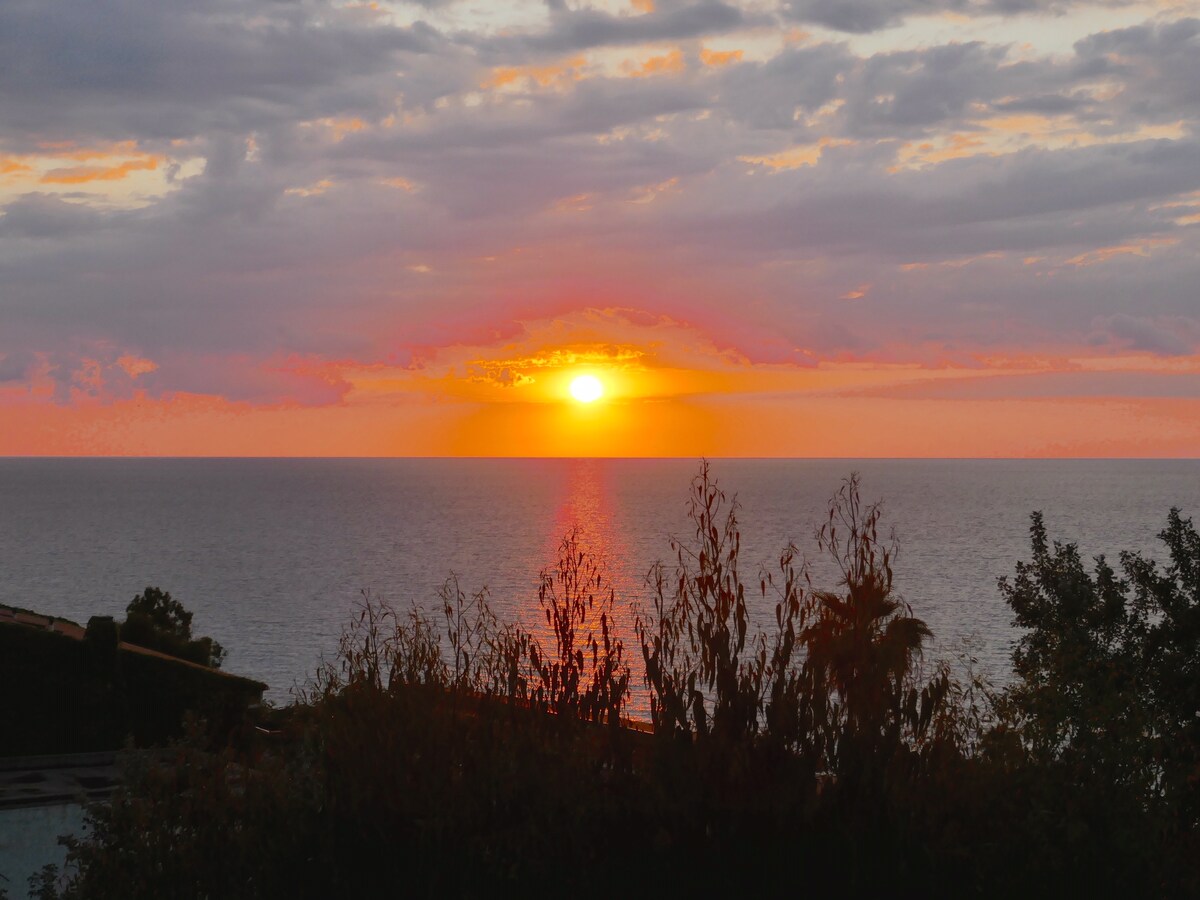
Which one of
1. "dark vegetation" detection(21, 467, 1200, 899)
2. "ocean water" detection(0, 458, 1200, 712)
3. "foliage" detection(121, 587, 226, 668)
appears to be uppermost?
"ocean water" detection(0, 458, 1200, 712)

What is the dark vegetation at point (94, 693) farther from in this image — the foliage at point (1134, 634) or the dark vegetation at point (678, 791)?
the foliage at point (1134, 634)

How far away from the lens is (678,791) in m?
9.56

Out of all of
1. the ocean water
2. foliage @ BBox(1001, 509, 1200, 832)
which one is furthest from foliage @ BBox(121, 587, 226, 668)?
foliage @ BBox(1001, 509, 1200, 832)

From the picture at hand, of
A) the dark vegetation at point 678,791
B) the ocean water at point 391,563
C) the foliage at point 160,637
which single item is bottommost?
the dark vegetation at point 678,791

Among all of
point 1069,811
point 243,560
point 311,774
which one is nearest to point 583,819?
point 311,774

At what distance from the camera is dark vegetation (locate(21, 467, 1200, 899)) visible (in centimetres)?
938

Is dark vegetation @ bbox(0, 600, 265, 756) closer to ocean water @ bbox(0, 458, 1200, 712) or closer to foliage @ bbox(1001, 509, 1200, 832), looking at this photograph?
foliage @ bbox(1001, 509, 1200, 832)

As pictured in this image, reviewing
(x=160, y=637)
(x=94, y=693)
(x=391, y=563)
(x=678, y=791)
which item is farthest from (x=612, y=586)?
(x=391, y=563)

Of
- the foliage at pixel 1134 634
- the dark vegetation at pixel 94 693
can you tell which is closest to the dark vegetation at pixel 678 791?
the foliage at pixel 1134 634

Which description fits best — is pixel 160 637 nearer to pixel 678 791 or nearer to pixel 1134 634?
pixel 1134 634

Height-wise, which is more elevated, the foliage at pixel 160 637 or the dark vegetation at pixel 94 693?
the foliage at pixel 160 637

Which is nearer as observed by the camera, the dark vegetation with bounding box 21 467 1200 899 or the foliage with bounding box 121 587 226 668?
Result: the dark vegetation with bounding box 21 467 1200 899

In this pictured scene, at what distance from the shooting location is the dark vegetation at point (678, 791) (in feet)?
30.8

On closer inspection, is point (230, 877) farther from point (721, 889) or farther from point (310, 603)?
point (310, 603)
